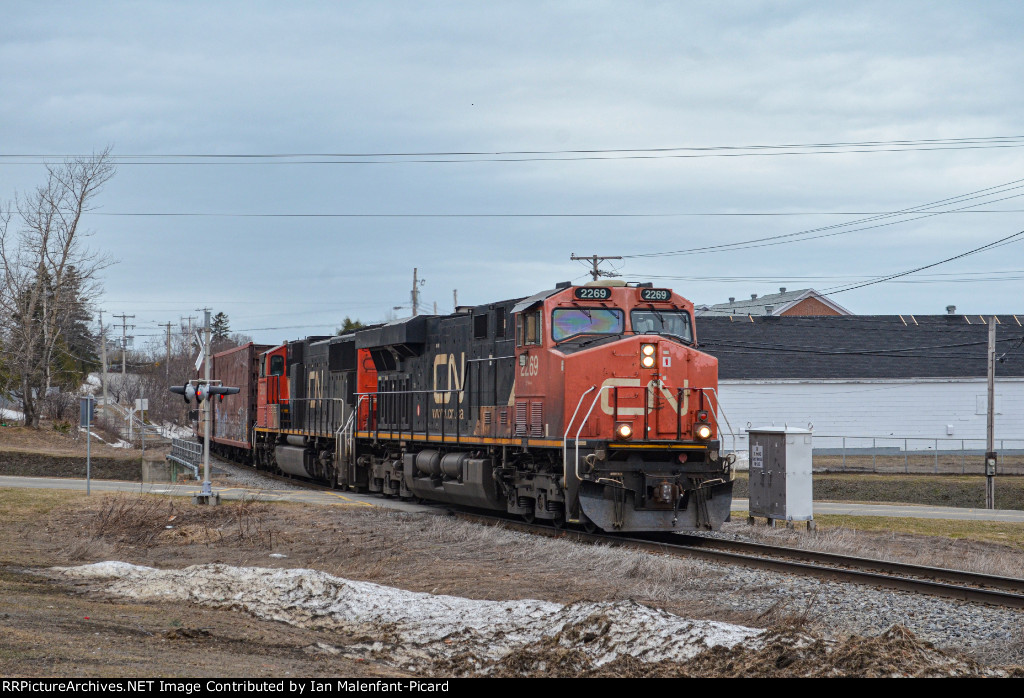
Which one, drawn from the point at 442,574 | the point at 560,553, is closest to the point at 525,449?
the point at 560,553

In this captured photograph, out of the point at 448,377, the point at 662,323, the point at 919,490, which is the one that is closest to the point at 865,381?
the point at 919,490

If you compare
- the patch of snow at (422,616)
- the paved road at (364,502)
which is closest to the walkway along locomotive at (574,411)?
the paved road at (364,502)

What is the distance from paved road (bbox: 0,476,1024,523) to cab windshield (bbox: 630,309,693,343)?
745 cm

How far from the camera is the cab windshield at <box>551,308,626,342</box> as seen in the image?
1688cm

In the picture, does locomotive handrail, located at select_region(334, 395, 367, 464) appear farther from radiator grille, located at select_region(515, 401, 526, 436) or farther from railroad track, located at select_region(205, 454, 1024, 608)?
radiator grille, located at select_region(515, 401, 526, 436)

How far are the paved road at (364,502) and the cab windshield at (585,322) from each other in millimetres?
6963

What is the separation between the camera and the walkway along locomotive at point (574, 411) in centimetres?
1612

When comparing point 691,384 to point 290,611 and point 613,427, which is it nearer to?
point 613,427

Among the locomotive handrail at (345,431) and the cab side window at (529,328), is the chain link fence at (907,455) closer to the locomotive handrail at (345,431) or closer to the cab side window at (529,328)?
the locomotive handrail at (345,431)

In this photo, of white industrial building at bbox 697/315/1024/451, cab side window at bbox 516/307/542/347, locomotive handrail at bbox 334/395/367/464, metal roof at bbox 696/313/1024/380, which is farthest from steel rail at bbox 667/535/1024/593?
metal roof at bbox 696/313/1024/380

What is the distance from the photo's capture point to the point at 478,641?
920 centimetres

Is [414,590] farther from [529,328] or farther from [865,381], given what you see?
[865,381]

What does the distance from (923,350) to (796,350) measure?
636cm

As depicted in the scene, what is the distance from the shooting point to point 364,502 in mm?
24406
